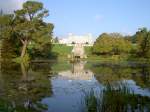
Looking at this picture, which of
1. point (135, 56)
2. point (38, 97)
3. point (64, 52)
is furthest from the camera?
point (64, 52)

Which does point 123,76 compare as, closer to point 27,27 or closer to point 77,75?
point 77,75

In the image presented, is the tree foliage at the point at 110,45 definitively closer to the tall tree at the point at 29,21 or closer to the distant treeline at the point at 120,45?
the distant treeline at the point at 120,45

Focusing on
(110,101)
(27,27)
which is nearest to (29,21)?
(27,27)

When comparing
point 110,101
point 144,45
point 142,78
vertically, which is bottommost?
point 142,78

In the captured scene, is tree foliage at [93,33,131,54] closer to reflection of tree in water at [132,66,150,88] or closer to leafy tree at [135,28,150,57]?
leafy tree at [135,28,150,57]

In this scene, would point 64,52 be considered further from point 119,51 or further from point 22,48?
point 22,48

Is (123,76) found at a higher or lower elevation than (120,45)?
lower

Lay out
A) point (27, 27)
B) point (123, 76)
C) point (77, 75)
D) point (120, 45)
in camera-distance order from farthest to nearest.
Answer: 1. point (120, 45)
2. point (27, 27)
3. point (77, 75)
4. point (123, 76)

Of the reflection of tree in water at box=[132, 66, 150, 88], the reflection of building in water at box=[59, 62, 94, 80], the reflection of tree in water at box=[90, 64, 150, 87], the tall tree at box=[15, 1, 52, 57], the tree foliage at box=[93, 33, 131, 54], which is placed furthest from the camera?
the tree foliage at box=[93, 33, 131, 54]

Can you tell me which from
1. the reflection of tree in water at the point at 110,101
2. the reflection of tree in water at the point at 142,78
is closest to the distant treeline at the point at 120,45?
the reflection of tree in water at the point at 142,78

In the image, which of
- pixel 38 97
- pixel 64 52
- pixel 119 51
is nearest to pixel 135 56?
pixel 119 51

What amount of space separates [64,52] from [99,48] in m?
16.4

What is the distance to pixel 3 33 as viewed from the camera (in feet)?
231

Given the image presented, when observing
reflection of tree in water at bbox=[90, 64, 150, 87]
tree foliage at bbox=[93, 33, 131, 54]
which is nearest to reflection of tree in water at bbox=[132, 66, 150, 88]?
reflection of tree in water at bbox=[90, 64, 150, 87]
